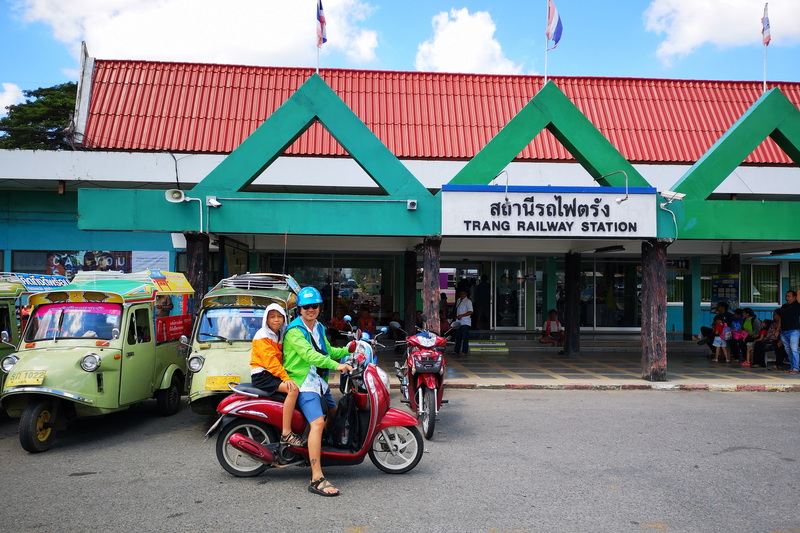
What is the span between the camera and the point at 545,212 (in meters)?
11.8

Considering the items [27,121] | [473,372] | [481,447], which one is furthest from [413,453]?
[27,121]

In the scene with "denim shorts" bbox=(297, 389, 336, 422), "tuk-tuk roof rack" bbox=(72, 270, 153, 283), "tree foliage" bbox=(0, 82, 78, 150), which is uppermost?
"tree foliage" bbox=(0, 82, 78, 150)

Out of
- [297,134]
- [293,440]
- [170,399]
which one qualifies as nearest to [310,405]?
[293,440]

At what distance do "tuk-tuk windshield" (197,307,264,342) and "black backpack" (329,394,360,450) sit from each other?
10.3ft

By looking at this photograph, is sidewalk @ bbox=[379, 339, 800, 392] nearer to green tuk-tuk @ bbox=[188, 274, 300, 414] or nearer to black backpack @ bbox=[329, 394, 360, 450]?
green tuk-tuk @ bbox=[188, 274, 300, 414]

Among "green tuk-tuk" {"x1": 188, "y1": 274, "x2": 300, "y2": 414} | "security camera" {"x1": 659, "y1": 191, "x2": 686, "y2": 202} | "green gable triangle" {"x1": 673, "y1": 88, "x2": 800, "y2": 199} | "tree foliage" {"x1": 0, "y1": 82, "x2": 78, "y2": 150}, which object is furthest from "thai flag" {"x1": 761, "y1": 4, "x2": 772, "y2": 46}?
"tree foliage" {"x1": 0, "y1": 82, "x2": 78, "y2": 150}

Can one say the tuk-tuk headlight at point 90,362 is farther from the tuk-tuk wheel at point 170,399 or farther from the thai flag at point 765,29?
the thai flag at point 765,29

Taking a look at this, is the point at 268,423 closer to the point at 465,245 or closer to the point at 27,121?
the point at 465,245

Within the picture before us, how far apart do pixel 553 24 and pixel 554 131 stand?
6.61ft

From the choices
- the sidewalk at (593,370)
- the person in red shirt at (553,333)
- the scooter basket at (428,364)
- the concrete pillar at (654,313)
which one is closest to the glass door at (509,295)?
the person in red shirt at (553,333)

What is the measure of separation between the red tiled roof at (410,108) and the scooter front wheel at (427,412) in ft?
32.5

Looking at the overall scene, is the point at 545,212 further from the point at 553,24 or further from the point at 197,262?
the point at 197,262

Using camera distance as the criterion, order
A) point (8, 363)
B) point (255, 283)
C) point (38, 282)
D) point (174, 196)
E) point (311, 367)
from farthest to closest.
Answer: point (38, 282) → point (174, 196) → point (255, 283) → point (8, 363) → point (311, 367)

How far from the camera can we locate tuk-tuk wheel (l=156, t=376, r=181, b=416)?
9.11 m
